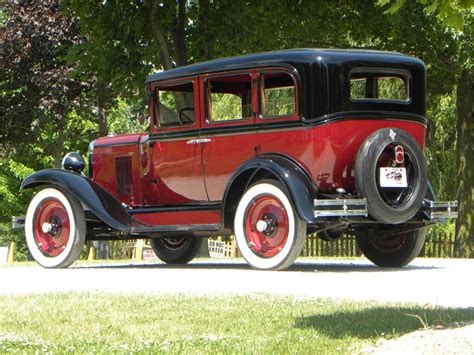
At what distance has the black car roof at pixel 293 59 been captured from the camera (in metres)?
12.8

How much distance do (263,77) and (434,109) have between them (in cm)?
1487

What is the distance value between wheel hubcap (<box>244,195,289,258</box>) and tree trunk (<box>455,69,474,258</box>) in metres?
10.3

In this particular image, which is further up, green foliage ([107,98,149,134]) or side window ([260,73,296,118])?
green foliage ([107,98,149,134])

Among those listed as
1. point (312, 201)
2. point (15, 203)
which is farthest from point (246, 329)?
point (15, 203)

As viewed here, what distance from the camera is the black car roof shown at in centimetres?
1281

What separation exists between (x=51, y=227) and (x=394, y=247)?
447cm

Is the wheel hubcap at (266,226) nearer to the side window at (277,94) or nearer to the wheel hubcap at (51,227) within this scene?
the side window at (277,94)

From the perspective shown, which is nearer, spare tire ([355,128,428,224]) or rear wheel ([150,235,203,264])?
spare tire ([355,128,428,224])

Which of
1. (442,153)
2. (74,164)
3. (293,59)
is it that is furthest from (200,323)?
(442,153)

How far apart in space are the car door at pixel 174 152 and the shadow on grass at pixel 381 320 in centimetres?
605

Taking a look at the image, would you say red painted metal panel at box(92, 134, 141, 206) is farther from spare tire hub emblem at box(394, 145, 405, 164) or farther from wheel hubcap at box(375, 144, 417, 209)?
spare tire hub emblem at box(394, 145, 405, 164)

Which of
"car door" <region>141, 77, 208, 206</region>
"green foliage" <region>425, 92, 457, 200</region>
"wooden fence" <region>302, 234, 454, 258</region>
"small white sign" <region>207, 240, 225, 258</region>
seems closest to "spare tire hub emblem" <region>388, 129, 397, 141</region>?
"car door" <region>141, 77, 208, 206</region>

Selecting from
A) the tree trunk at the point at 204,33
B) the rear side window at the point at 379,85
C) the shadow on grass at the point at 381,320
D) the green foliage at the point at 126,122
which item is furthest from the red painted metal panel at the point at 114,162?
the green foliage at the point at 126,122

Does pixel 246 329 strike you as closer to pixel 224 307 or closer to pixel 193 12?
pixel 224 307
